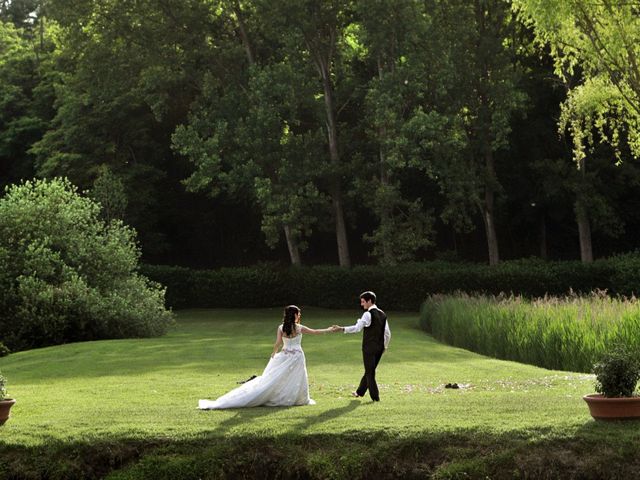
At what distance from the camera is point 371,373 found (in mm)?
16406

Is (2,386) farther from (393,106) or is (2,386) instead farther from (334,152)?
(334,152)

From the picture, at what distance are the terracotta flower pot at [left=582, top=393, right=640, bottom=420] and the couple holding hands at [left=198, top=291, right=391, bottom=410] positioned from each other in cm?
358

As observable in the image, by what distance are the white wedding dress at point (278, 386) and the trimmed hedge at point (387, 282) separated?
22.9 m

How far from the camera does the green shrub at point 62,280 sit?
31.8 meters

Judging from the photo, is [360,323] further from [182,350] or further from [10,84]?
[10,84]

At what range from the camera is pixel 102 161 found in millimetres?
50750

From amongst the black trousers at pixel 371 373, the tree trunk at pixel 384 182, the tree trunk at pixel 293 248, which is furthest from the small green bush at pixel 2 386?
the tree trunk at pixel 293 248

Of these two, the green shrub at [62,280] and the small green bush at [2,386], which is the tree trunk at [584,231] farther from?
the small green bush at [2,386]

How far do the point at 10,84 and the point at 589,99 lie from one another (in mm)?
37628

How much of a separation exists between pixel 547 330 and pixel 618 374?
1025cm

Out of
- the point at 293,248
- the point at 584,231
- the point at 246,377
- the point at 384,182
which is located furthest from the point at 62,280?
the point at 584,231

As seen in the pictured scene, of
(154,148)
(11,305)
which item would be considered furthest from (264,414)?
(154,148)

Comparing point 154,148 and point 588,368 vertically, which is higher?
point 154,148

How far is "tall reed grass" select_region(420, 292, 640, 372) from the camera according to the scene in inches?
851
